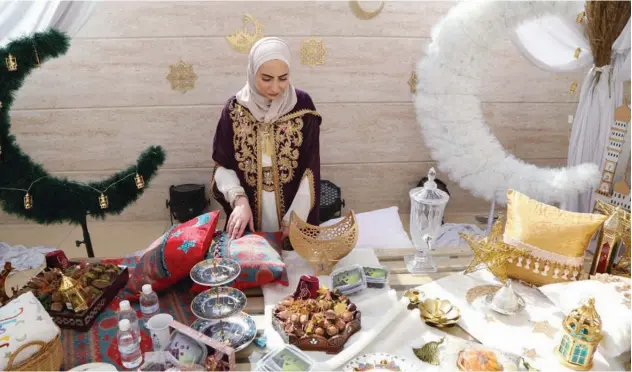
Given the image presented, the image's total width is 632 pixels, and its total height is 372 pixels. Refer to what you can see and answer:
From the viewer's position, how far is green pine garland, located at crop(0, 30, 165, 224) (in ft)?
7.56

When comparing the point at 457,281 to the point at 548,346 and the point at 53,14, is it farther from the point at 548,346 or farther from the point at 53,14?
the point at 53,14

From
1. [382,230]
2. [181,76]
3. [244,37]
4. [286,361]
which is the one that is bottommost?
[382,230]

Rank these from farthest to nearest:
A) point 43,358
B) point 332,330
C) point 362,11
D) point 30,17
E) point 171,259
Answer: point 362,11 → point 30,17 → point 171,259 → point 332,330 → point 43,358

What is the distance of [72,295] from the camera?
1.80 m

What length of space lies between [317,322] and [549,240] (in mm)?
1082

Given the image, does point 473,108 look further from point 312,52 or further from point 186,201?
point 186,201

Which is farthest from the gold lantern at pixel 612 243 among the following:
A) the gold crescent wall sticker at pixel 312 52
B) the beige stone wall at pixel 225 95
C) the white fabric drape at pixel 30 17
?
the white fabric drape at pixel 30 17

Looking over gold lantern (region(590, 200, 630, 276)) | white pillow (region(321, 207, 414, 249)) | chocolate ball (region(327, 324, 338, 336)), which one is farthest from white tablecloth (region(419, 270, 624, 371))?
white pillow (region(321, 207, 414, 249))

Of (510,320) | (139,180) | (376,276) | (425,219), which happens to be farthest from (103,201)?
(510,320)

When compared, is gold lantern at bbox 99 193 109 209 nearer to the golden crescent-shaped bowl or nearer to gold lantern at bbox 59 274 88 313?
gold lantern at bbox 59 274 88 313

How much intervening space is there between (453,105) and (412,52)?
2.78 ft

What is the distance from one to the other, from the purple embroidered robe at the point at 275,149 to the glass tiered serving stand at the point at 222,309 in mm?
802

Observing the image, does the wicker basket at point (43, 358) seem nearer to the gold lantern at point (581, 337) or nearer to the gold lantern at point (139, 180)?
the gold lantern at point (139, 180)

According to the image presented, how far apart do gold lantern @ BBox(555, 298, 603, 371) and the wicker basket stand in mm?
1777
